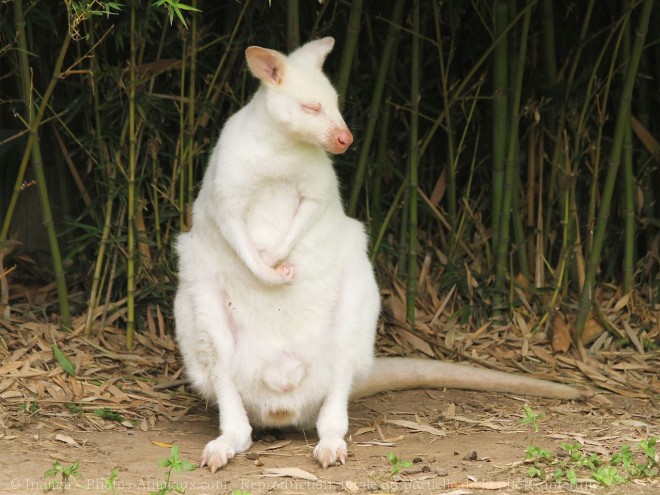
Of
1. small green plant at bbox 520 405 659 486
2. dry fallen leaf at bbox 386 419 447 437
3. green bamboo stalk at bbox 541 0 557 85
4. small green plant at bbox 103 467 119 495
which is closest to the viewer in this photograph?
small green plant at bbox 103 467 119 495

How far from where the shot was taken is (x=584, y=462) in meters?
3.46

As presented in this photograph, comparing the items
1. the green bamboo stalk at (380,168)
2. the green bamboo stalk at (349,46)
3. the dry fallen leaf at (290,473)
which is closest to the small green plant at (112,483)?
the dry fallen leaf at (290,473)

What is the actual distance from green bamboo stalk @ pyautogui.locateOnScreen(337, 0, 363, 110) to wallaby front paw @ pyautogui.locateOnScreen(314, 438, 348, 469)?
4.94ft

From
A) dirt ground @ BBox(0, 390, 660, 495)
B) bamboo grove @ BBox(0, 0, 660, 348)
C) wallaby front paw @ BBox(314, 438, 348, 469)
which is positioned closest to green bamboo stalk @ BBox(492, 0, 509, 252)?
bamboo grove @ BBox(0, 0, 660, 348)

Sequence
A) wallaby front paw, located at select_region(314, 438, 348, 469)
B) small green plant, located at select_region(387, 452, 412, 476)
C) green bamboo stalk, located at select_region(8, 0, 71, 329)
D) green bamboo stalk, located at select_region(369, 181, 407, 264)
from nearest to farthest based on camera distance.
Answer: small green plant, located at select_region(387, 452, 412, 476), wallaby front paw, located at select_region(314, 438, 348, 469), green bamboo stalk, located at select_region(8, 0, 71, 329), green bamboo stalk, located at select_region(369, 181, 407, 264)

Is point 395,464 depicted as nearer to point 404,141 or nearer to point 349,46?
point 349,46

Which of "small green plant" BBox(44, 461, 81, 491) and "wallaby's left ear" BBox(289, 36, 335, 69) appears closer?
"small green plant" BBox(44, 461, 81, 491)

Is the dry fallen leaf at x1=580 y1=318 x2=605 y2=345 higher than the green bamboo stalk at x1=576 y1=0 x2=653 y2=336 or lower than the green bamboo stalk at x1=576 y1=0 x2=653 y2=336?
lower

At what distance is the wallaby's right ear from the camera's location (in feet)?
12.1

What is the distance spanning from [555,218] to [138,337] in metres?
2.05

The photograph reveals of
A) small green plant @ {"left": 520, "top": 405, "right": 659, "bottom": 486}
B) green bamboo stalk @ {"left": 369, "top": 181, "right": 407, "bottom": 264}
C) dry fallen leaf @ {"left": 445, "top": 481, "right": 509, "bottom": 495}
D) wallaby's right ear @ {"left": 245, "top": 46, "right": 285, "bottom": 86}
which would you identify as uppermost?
wallaby's right ear @ {"left": 245, "top": 46, "right": 285, "bottom": 86}

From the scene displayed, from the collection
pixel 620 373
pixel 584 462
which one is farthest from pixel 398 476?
pixel 620 373

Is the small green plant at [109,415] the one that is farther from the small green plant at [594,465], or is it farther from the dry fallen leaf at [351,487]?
the small green plant at [594,465]

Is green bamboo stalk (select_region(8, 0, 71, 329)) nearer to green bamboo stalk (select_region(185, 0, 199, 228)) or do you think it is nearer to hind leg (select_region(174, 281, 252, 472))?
green bamboo stalk (select_region(185, 0, 199, 228))
